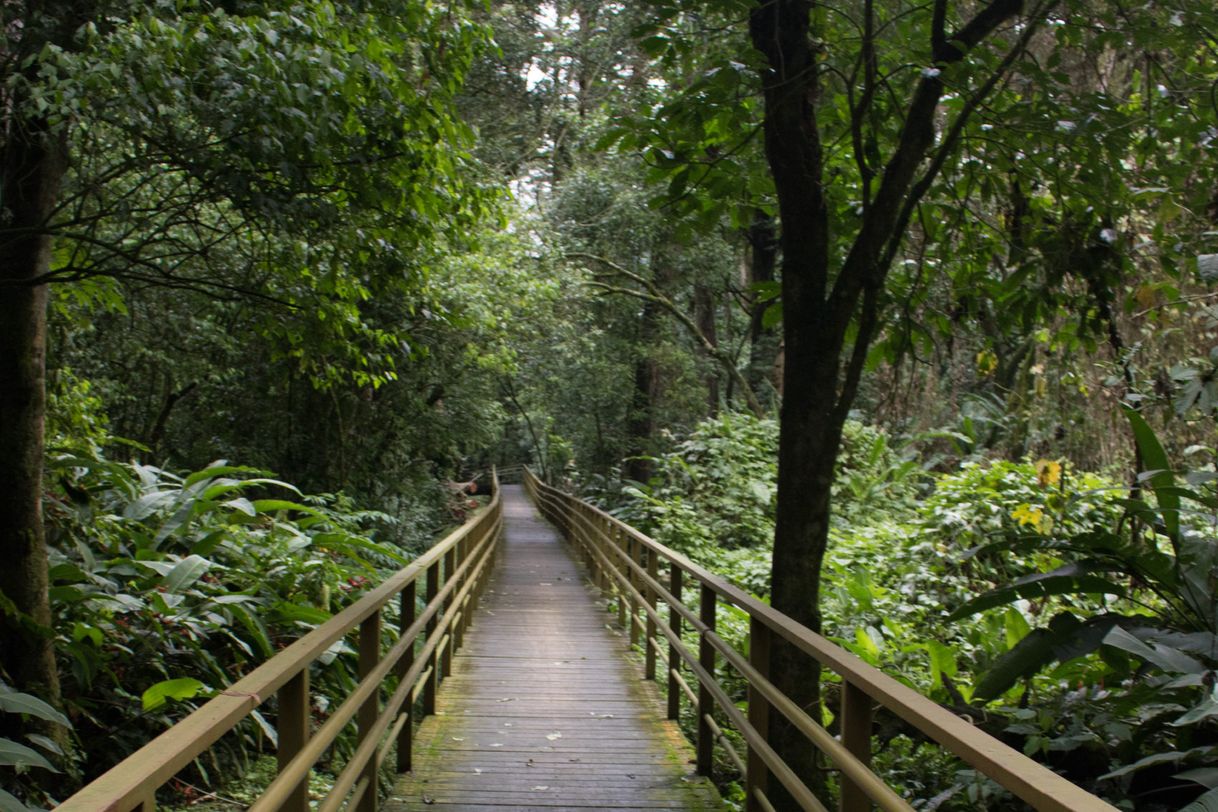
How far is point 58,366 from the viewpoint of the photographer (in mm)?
7746

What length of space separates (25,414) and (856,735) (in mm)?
4157

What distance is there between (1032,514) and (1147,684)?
4669 millimetres

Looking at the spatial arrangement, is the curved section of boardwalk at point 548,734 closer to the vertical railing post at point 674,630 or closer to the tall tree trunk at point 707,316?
the vertical railing post at point 674,630

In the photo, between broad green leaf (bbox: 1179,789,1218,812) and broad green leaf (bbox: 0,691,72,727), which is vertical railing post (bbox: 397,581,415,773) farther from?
broad green leaf (bbox: 1179,789,1218,812)

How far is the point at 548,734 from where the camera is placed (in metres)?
6.15

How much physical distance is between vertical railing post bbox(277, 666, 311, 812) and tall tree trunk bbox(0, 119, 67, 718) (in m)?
2.50

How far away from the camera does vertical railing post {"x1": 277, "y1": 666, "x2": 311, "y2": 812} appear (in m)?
2.69

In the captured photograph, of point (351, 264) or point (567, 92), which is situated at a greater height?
point (567, 92)

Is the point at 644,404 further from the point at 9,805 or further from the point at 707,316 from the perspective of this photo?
the point at 9,805

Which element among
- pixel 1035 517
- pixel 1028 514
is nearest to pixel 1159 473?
pixel 1028 514

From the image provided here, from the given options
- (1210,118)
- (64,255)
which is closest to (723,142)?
(1210,118)

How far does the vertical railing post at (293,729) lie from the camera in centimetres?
269

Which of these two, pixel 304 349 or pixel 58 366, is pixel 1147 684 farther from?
pixel 58 366

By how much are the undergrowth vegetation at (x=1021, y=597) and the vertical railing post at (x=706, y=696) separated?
109 centimetres
